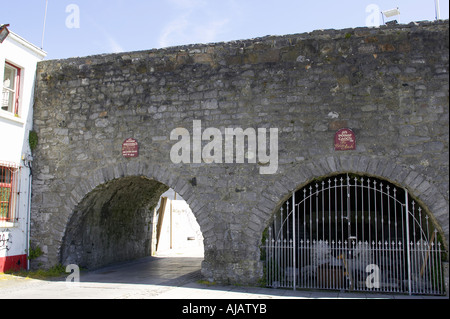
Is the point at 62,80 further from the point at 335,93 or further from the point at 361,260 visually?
the point at 361,260

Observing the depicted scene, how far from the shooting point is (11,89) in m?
9.52

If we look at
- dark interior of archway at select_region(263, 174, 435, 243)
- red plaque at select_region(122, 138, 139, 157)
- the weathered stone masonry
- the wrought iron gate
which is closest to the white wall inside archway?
the weathered stone masonry

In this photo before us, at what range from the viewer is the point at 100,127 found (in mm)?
9180

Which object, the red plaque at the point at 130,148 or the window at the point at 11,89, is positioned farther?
the window at the point at 11,89

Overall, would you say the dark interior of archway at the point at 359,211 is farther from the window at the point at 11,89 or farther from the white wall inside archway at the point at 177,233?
the window at the point at 11,89

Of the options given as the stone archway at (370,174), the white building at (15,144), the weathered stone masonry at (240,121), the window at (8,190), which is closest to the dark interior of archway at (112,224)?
the weathered stone masonry at (240,121)

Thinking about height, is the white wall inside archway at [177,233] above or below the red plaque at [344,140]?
below

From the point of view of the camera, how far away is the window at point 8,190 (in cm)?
906

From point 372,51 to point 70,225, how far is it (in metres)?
6.96

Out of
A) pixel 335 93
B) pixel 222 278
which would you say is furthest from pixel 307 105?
pixel 222 278

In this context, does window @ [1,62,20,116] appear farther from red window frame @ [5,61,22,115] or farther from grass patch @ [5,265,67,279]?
grass patch @ [5,265,67,279]

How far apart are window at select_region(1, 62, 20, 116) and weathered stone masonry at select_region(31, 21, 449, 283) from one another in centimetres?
44


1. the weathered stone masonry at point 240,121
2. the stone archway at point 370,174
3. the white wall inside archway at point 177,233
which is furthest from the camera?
the white wall inside archway at point 177,233

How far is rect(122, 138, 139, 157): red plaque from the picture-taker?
8.84 meters
